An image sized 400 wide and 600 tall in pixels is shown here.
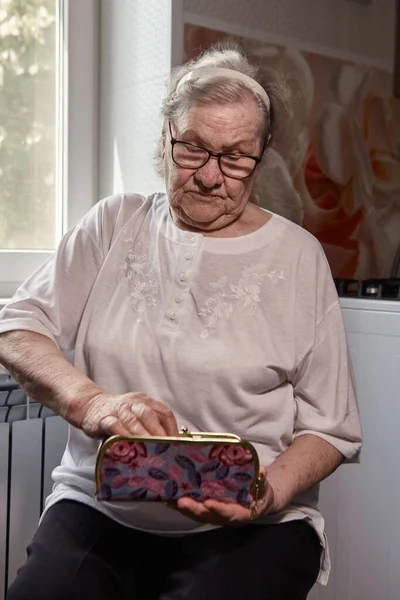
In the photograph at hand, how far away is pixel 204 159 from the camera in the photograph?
47.7 inches

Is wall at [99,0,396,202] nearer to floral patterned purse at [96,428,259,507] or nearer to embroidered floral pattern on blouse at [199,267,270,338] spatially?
embroidered floral pattern on blouse at [199,267,270,338]

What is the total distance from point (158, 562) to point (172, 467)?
10.3 inches

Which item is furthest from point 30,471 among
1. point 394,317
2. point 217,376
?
point 394,317

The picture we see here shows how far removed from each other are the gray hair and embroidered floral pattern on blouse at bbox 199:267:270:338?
23cm

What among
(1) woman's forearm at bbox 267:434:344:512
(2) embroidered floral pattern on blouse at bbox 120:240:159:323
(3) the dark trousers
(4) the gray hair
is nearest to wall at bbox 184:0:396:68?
(4) the gray hair

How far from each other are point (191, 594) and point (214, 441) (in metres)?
0.25

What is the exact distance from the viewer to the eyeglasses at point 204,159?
1.21 meters

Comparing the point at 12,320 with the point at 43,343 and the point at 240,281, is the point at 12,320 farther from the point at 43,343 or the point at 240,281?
the point at 240,281

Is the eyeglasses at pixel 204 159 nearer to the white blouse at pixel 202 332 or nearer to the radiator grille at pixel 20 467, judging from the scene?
the white blouse at pixel 202 332

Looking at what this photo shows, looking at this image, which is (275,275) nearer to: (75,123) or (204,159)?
(204,159)

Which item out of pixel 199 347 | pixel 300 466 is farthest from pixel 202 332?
pixel 300 466

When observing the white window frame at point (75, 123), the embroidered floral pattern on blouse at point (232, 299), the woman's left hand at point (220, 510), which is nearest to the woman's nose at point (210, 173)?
the embroidered floral pattern on blouse at point (232, 299)

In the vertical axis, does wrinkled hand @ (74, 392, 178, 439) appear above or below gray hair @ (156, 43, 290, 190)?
below

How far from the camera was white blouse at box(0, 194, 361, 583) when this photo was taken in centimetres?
117
